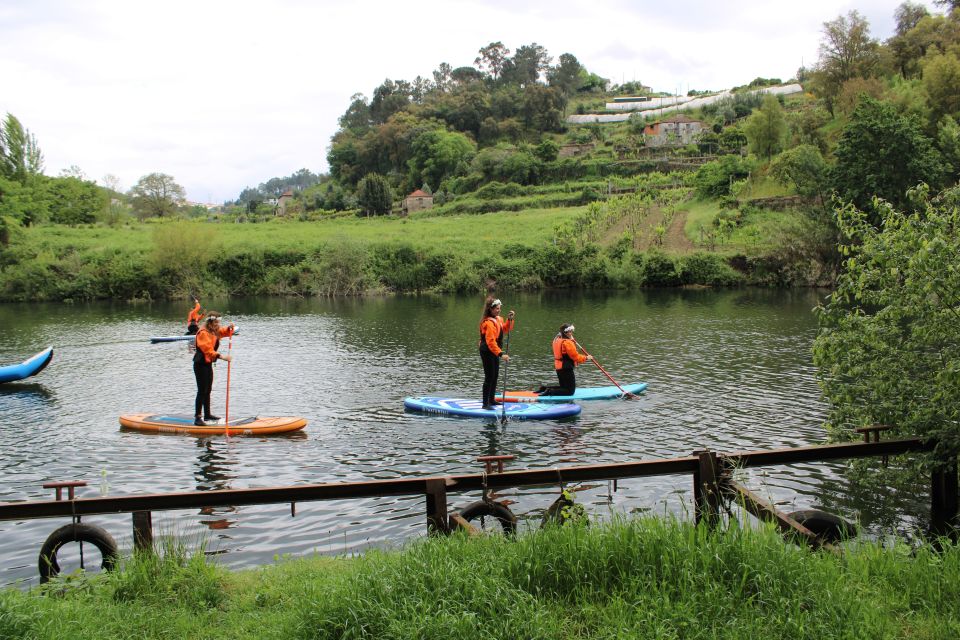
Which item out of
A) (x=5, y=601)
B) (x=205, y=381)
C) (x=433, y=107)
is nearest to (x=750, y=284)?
(x=205, y=381)

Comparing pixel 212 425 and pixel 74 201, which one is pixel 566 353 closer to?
pixel 212 425

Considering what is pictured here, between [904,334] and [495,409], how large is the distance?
28.6 ft

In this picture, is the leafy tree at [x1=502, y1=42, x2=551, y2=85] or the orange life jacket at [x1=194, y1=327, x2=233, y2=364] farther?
the leafy tree at [x1=502, y1=42, x2=551, y2=85]

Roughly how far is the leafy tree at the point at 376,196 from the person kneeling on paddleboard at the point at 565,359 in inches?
3326

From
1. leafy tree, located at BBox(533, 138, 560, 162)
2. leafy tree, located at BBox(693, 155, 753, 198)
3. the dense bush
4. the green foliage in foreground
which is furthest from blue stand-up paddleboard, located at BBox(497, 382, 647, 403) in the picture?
leafy tree, located at BBox(533, 138, 560, 162)

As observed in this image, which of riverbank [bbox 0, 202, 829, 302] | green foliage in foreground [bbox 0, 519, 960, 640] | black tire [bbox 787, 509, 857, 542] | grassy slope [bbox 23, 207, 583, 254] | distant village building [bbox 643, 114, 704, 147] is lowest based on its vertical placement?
black tire [bbox 787, 509, 857, 542]

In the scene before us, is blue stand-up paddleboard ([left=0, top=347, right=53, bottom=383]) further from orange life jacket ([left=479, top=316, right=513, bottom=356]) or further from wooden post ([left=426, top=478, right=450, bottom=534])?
wooden post ([left=426, top=478, right=450, bottom=534])

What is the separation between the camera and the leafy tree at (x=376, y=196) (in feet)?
327

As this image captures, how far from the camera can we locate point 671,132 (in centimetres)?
11262

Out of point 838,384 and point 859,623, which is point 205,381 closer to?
point 838,384

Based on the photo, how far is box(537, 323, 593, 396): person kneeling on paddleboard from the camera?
17938 mm

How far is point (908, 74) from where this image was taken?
280ft

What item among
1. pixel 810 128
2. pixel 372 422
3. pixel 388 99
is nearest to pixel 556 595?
pixel 372 422

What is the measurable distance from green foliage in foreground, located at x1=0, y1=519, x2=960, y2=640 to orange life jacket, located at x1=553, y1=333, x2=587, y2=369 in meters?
11.5
